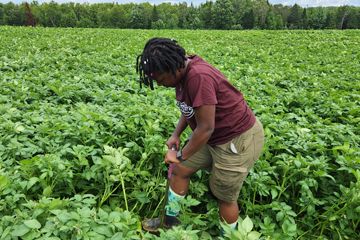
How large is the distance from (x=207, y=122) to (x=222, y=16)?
2077 inches

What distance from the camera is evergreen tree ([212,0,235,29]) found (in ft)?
160

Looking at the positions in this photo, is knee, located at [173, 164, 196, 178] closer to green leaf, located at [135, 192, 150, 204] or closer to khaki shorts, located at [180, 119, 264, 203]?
khaki shorts, located at [180, 119, 264, 203]

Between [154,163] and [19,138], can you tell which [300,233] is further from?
[19,138]

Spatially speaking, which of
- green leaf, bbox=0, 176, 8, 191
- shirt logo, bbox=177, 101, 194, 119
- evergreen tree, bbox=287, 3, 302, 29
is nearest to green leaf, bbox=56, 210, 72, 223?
green leaf, bbox=0, 176, 8, 191

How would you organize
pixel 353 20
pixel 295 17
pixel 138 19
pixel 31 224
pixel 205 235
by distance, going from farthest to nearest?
pixel 295 17, pixel 353 20, pixel 138 19, pixel 205 235, pixel 31 224

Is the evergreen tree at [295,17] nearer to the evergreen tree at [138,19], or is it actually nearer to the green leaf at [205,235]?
the evergreen tree at [138,19]

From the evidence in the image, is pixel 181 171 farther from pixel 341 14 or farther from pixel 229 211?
pixel 341 14

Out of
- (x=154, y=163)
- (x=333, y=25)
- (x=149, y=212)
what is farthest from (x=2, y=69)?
(x=333, y=25)

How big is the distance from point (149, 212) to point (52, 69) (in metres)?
4.69

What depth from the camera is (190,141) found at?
5.52ft

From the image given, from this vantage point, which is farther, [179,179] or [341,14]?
[341,14]

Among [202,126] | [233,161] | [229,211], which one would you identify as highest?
[202,126]

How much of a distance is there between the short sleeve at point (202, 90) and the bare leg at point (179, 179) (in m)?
0.69

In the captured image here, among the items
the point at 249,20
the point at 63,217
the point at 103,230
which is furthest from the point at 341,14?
the point at 63,217
